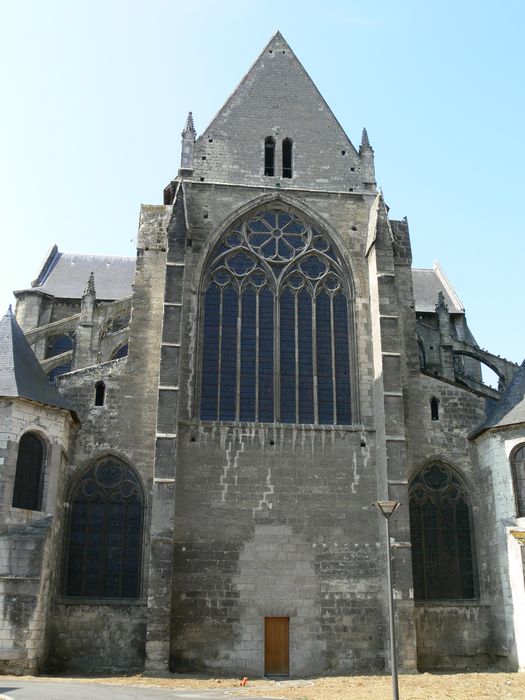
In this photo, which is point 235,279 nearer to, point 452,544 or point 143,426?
point 143,426

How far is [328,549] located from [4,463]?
7.88m

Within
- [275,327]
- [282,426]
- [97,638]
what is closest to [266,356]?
[275,327]

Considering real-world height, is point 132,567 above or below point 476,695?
above

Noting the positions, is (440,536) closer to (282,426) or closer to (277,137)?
(282,426)

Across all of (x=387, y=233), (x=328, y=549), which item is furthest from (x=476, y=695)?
(x=387, y=233)

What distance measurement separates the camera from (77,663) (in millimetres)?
16562

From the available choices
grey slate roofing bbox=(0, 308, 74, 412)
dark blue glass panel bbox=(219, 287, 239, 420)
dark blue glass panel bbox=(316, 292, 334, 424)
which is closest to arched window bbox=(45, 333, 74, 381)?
grey slate roofing bbox=(0, 308, 74, 412)

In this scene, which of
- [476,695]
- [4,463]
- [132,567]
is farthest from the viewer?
[132,567]

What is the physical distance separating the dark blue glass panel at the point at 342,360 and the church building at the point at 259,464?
57mm

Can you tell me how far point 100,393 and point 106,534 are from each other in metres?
3.56

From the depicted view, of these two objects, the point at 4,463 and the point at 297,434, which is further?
the point at 297,434

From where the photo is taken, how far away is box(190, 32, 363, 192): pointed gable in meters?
21.9

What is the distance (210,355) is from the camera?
64.5 ft

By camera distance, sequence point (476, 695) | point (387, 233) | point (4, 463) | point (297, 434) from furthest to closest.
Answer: point (387, 233)
point (297, 434)
point (4, 463)
point (476, 695)
